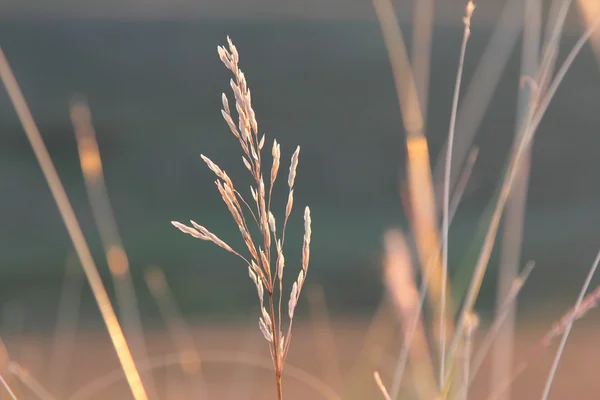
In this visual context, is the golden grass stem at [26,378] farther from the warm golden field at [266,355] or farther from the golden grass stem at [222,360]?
the warm golden field at [266,355]

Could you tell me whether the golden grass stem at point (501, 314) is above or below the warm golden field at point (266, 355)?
below

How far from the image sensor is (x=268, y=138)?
192 cm

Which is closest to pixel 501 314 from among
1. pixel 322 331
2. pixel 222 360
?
pixel 222 360

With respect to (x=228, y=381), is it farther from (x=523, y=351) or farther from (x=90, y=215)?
(x=90, y=215)

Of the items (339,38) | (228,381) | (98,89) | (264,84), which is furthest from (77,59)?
(228,381)

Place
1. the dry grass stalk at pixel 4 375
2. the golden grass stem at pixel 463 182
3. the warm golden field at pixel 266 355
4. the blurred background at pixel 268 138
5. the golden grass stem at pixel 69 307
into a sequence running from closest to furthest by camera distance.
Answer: the dry grass stalk at pixel 4 375 < the golden grass stem at pixel 463 182 < the warm golden field at pixel 266 355 < the golden grass stem at pixel 69 307 < the blurred background at pixel 268 138

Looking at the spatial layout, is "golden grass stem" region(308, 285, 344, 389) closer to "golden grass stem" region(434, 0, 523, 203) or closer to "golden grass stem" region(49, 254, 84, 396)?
"golden grass stem" region(49, 254, 84, 396)

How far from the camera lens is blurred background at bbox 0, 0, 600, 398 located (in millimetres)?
1644

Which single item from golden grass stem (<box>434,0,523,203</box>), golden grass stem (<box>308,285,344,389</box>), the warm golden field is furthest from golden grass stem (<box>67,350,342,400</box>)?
golden grass stem (<box>434,0,523,203</box>)

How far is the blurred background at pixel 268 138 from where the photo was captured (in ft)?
5.39

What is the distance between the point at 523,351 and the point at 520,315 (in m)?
0.19

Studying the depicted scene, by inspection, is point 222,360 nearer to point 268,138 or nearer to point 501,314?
point 501,314

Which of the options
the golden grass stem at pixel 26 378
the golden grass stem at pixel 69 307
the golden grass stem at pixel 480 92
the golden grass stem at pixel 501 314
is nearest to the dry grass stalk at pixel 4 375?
the golden grass stem at pixel 26 378

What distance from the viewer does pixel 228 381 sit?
0.96 m
